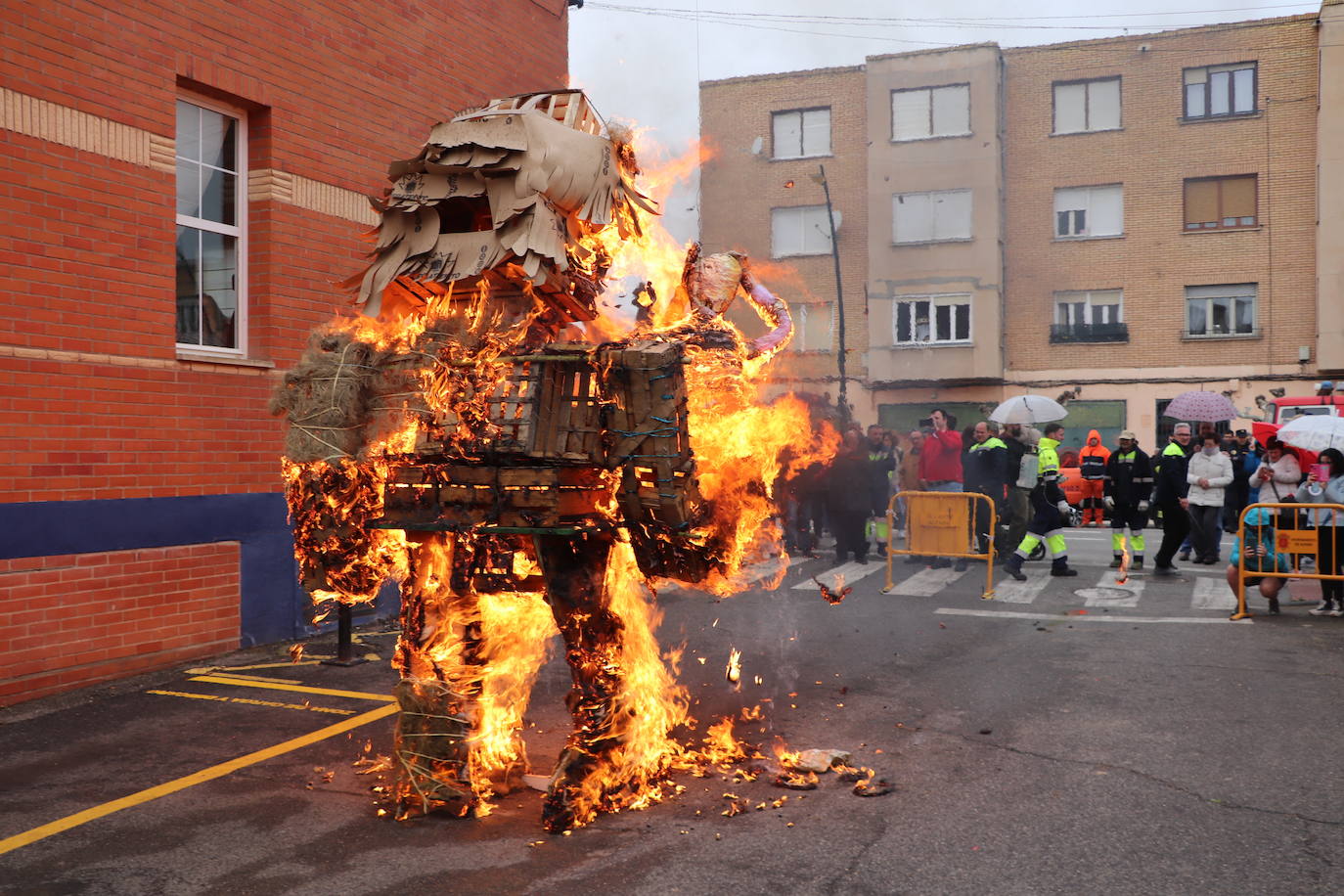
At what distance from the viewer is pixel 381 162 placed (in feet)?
31.2

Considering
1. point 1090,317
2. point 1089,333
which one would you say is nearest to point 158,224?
point 1089,333

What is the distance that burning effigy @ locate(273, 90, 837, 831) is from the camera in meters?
4.36

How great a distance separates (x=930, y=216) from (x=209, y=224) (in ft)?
75.7

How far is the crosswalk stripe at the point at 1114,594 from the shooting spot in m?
10.4

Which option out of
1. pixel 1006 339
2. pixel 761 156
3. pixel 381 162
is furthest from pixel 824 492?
pixel 761 156

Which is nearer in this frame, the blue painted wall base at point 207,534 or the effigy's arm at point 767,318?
the effigy's arm at point 767,318

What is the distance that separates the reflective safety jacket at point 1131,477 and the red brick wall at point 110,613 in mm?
9746

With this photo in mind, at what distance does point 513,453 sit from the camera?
432cm

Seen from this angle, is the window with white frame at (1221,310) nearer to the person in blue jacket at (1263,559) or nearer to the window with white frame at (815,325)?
the window with white frame at (815,325)

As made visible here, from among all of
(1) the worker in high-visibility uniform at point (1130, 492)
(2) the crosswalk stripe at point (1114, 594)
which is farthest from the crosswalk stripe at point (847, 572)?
(1) the worker in high-visibility uniform at point (1130, 492)

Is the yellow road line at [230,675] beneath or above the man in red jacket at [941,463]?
beneath

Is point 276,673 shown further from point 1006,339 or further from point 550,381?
point 1006,339

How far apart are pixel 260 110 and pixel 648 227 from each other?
4798 mm

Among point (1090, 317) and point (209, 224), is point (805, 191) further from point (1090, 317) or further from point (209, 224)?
point (209, 224)
